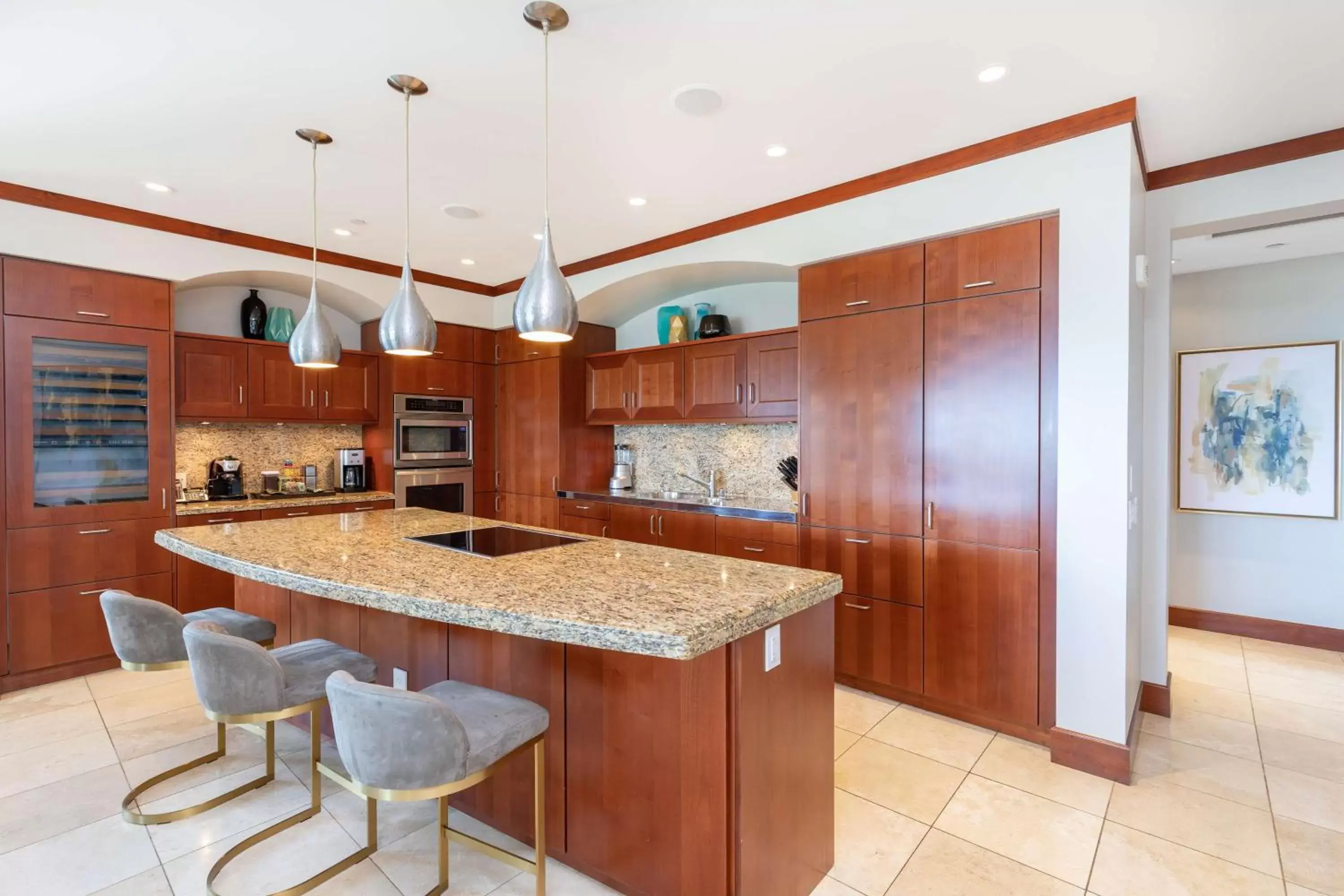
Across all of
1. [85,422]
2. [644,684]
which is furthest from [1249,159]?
[85,422]

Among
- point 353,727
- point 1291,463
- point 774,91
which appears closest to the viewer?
point 353,727

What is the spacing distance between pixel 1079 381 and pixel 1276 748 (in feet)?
6.30

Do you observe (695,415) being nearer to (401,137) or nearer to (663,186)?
(663,186)

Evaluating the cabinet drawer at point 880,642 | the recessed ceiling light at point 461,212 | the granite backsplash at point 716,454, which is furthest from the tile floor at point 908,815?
the recessed ceiling light at point 461,212

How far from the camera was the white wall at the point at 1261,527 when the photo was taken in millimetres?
3967

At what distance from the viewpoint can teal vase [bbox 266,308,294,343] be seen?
464cm

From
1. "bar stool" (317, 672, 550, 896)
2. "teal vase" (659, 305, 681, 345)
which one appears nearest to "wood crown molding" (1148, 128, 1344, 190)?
"teal vase" (659, 305, 681, 345)

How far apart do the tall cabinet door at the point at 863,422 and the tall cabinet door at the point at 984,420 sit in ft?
0.26

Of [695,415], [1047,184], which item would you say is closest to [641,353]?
[695,415]

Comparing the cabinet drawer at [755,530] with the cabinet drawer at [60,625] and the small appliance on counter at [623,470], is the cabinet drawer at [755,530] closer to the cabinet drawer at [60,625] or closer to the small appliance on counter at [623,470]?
the small appliance on counter at [623,470]

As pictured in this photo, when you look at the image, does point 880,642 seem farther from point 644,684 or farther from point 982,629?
point 644,684

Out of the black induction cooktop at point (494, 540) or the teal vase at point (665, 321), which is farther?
the teal vase at point (665, 321)

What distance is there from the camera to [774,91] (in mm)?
2408

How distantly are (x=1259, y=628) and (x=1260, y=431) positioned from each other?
1.35 m
